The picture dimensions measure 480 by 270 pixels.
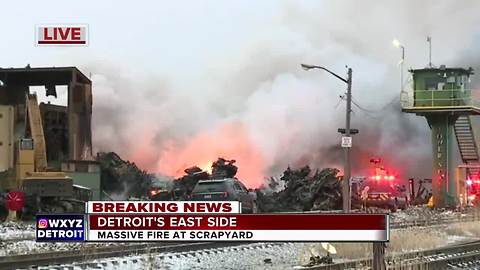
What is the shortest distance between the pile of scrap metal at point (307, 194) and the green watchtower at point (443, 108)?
860 cm

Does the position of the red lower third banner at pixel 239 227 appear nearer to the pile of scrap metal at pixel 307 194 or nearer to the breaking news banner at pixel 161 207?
the breaking news banner at pixel 161 207

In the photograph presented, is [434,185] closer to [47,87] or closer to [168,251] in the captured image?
[47,87]

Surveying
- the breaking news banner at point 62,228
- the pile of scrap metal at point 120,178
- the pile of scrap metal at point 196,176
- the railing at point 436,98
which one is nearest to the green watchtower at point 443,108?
the railing at point 436,98

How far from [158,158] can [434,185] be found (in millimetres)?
16176

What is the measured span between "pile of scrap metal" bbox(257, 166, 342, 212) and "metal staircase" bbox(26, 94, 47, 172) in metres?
11.0

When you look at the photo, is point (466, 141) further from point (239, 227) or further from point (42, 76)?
→ point (239, 227)

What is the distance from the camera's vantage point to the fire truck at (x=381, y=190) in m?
36.3

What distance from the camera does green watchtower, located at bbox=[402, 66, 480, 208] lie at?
41.2 metres

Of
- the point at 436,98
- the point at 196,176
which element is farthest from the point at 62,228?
the point at 436,98

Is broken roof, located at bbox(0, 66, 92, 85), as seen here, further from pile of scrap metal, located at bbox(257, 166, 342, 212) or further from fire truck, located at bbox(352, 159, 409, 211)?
fire truck, located at bbox(352, 159, 409, 211)

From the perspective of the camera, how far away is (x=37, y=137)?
27312mm

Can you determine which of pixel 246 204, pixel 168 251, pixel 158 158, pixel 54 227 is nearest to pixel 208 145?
pixel 158 158

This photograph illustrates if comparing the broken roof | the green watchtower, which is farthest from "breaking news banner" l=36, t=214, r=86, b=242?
the green watchtower

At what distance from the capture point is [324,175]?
3509 cm
